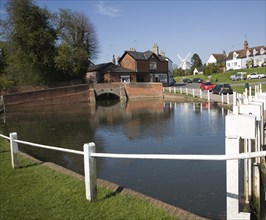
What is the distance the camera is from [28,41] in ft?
156

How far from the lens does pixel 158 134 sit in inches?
741

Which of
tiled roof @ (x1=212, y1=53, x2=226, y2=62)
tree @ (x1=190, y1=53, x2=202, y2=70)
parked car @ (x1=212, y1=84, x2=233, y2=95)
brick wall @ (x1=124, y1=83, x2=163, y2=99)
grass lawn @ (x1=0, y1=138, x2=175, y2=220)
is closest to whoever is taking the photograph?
grass lawn @ (x1=0, y1=138, x2=175, y2=220)

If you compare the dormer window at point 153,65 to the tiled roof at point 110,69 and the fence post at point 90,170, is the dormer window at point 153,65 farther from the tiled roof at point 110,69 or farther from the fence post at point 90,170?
the fence post at point 90,170

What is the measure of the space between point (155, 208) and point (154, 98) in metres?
45.5

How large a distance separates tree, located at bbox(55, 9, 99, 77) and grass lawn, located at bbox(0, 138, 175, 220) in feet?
143

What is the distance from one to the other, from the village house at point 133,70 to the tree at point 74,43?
3994 millimetres

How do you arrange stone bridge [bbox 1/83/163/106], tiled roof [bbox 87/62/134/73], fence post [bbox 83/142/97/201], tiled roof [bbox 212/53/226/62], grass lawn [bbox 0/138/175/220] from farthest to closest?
tiled roof [bbox 212/53/226/62], tiled roof [bbox 87/62/134/73], stone bridge [bbox 1/83/163/106], fence post [bbox 83/142/97/201], grass lawn [bbox 0/138/175/220]

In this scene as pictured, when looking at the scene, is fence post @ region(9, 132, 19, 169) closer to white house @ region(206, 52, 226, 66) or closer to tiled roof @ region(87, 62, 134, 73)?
tiled roof @ region(87, 62, 134, 73)

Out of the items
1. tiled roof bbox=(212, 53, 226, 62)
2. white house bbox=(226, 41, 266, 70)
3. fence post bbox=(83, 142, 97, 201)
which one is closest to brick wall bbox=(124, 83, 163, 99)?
fence post bbox=(83, 142, 97, 201)

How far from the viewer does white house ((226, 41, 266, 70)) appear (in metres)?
90.2

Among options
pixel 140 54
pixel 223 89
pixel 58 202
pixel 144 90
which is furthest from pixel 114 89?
pixel 58 202

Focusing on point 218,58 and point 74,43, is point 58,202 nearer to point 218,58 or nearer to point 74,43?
point 74,43

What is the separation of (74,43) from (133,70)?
512 inches

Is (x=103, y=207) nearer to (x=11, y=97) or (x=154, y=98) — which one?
(x=11, y=97)
